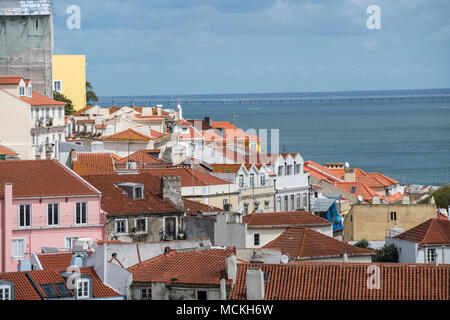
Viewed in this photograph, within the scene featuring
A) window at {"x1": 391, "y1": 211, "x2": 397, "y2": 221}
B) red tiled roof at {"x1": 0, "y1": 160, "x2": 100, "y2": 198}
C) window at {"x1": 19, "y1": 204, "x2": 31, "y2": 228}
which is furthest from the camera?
window at {"x1": 391, "y1": 211, "x2": 397, "y2": 221}

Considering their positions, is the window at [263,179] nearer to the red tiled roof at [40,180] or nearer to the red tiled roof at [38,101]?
the red tiled roof at [40,180]

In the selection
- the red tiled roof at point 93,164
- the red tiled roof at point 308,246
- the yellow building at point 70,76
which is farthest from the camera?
the yellow building at point 70,76

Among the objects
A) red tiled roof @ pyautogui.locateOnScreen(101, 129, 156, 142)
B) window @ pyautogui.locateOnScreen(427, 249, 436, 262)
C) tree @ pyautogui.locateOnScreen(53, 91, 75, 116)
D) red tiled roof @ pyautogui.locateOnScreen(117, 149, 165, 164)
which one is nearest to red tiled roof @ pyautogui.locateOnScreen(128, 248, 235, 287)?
window @ pyautogui.locateOnScreen(427, 249, 436, 262)

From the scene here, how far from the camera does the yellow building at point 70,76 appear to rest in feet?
301

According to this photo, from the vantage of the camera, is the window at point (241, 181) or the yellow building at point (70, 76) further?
the yellow building at point (70, 76)

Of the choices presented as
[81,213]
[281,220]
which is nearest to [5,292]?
[81,213]

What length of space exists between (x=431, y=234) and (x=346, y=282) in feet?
44.2

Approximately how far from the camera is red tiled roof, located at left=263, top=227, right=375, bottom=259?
3647cm

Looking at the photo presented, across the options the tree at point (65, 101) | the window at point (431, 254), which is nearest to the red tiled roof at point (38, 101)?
the tree at point (65, 101)

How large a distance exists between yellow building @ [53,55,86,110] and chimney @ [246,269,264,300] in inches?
2607

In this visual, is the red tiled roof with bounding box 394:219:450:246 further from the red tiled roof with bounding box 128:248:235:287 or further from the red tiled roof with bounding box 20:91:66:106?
the red tiled roof with bounding box 20:91:66:106

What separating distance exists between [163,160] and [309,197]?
748 centimetres

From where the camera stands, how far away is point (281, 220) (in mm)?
42219

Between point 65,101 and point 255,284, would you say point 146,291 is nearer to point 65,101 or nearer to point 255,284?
point 255,284
